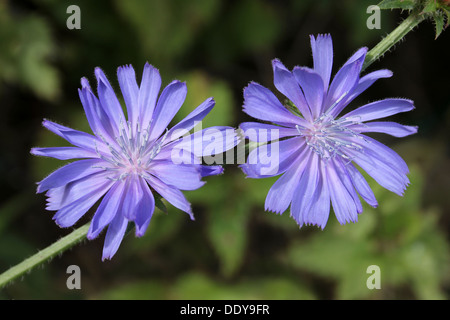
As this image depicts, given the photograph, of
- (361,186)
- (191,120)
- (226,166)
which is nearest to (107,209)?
(191,120)

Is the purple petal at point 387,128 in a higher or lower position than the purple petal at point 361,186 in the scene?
higher

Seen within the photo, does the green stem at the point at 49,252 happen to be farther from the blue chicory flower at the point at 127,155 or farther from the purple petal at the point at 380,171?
the purple petal at the point at 380,171

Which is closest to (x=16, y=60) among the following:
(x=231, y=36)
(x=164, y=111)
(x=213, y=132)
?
(x=231, y=36)

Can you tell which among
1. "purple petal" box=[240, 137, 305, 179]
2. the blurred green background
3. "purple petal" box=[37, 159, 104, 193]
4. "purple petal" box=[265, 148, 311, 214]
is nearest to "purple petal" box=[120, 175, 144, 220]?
"purple petal" box=[37, 159, 104, 193]

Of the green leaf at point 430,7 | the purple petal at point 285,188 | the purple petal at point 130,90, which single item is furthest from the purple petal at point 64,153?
the green leaf at point 430,7

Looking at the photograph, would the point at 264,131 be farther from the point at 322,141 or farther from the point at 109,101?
the point at 109,101

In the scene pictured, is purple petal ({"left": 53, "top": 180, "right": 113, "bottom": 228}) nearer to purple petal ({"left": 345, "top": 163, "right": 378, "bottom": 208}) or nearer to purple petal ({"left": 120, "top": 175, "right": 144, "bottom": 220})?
purple petal ({"left": 120, "top": 175, "right": 144, "bottom": 220})
